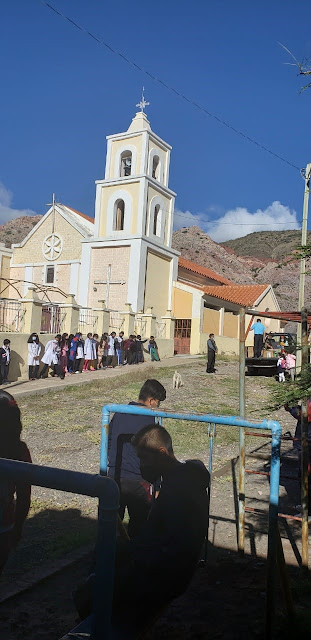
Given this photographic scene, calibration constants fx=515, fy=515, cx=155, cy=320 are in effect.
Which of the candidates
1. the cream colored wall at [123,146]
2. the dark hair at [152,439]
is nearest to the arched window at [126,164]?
the cream colored wall at [123,146]

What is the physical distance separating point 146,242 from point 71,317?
893 cm

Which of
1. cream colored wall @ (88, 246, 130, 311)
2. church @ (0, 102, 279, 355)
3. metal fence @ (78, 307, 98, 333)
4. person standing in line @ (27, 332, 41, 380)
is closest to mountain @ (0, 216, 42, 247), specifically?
church @ (0, 102, 279, 355)

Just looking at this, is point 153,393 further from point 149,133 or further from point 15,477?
point 149,133

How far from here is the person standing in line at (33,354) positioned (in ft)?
53.9

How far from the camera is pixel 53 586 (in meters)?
4.08

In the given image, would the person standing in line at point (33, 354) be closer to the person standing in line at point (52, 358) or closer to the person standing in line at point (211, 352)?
the person standing in line at point (52, 358)

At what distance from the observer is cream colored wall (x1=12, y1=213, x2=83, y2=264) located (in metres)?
29.3

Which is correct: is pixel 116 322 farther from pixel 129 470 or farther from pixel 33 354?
pixel 129 470

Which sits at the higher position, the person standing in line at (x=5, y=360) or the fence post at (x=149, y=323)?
the fence post at (x=149, y=323)

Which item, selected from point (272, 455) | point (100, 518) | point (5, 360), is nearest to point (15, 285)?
point (5, 360)

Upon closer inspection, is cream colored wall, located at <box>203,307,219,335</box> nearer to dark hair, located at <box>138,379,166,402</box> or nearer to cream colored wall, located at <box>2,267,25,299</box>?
cream colored wall, located at <box>2,267,25,299</box>

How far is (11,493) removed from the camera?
295cm

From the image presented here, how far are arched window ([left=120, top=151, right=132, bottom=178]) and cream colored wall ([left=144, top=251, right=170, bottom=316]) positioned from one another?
195 inches

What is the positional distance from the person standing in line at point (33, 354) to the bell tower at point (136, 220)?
1009 cm
